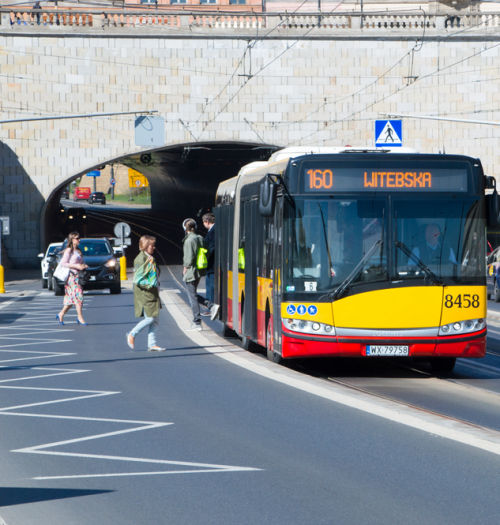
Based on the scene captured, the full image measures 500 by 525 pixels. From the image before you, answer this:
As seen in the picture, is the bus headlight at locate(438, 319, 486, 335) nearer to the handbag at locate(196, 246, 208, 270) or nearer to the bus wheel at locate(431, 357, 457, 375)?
the bus wheel at locate(431, 357, 457, 375)

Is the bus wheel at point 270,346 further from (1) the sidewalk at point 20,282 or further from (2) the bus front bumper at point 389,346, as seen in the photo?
(1) the sidewalk at point 20,282

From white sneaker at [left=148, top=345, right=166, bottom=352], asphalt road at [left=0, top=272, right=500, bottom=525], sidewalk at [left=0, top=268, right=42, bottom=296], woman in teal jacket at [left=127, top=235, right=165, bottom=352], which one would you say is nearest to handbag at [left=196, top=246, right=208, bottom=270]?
white sneaker at [left=148, top=345, right=166, bottom=352]

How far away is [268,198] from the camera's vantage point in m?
14.7

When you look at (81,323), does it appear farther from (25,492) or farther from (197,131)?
(197,131)

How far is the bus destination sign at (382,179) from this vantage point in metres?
14.7

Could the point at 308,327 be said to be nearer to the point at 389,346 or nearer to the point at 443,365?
the point at 389,346

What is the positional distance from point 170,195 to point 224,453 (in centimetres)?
8217

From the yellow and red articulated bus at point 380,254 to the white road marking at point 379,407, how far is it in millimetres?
616

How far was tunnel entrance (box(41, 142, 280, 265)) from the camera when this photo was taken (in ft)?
191

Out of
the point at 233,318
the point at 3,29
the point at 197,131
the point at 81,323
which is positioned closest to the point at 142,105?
the point at 197,131

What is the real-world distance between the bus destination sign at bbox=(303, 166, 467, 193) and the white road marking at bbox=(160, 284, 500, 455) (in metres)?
2.32

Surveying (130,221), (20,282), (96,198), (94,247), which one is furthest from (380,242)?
(96,198)

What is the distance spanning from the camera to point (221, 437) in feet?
31.1

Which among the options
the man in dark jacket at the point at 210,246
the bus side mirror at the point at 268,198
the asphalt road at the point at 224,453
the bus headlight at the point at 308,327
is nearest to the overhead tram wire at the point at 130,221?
the man in dark jacket at the point at 210,246
